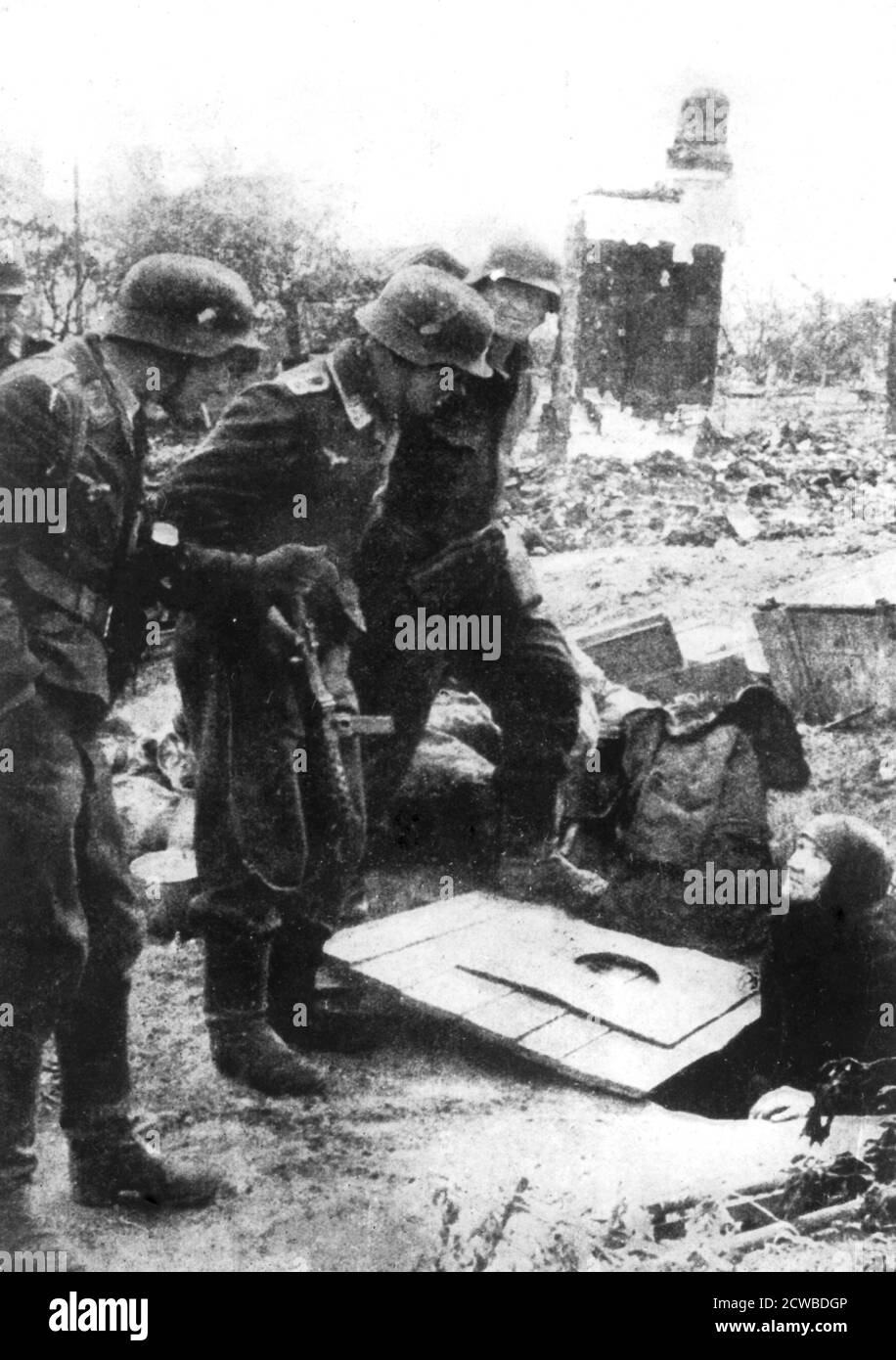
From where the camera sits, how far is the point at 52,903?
10.2 feet

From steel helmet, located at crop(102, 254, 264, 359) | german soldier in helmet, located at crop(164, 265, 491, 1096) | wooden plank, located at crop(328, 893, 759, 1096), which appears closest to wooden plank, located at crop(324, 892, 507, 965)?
wooden plank, located at crop(328, 893, 759, 1096)

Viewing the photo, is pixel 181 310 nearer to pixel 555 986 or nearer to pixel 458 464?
pixel 458 464

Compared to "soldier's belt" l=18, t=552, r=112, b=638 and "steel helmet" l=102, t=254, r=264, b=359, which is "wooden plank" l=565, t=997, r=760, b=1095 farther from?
"steel helmet" l=102, t=254, r=264, b=359

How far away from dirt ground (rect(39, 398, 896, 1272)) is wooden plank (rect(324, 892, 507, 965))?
0.19 meters

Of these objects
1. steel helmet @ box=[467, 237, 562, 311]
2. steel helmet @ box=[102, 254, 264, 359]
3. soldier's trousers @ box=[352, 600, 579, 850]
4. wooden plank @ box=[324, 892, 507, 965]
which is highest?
steel helmet @ box=[467, 237, 562, 311]

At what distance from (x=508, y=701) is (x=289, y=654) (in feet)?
2.28

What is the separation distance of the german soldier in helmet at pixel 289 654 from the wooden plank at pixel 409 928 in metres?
0.22

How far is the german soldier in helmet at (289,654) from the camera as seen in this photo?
329 centimetres

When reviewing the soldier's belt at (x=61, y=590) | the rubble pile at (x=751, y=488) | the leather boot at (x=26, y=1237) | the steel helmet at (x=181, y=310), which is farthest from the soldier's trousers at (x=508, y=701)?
the leather boot at (x=26, y=1237)

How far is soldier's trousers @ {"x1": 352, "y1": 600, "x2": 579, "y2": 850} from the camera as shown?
3525mm

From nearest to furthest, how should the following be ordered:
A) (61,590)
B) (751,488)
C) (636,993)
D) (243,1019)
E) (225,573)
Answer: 1. (61,590)
2. (225,573)
3. (243,1019)
4. (636,993)
5. (751,488)

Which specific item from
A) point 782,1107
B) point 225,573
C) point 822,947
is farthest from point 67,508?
point 782,1107

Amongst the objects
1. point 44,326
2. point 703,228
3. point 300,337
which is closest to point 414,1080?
point 300,337

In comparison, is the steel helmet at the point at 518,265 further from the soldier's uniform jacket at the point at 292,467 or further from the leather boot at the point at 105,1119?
the leather boot at the point at 105,1119
